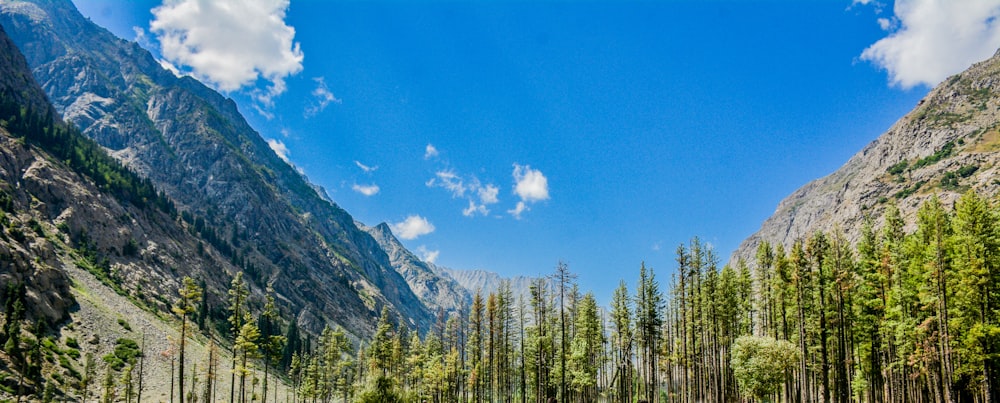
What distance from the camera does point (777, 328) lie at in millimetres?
54594

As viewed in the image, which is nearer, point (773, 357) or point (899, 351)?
point (899, 351)

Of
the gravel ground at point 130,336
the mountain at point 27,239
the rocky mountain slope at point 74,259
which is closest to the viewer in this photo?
the rocky mountain slope at point 74,259

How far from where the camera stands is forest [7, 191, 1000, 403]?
109ft

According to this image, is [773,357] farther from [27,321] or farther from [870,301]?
[27,321]

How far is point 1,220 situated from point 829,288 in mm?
152737


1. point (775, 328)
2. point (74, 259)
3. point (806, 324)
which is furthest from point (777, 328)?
point (74, 259)

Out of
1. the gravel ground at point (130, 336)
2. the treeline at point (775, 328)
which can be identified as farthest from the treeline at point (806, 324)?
the gravel ground at point (130, 336)

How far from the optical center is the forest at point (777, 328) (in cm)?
3325

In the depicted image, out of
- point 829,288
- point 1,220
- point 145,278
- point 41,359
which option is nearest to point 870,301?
point 829,288

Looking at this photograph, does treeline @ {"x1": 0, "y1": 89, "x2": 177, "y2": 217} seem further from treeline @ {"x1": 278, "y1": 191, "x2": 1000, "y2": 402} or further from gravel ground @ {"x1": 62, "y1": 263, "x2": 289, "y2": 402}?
treeline @ {"x1": 278, "y1": 191, "x2": 1000, "y2": 402}

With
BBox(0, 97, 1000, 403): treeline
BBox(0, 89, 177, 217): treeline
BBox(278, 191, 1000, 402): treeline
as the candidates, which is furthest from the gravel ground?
BBox(0, 89, 177, 217): treeline

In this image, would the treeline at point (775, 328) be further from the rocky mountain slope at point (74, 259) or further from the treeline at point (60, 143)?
the treeline at point (60, 143)

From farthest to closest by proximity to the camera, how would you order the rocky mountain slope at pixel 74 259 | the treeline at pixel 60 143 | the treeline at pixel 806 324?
the treeline at pixel 60 143, the rocky mountain slope at pixel 74 259, the treeline at pixel 806 324

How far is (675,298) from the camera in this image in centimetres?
5856
